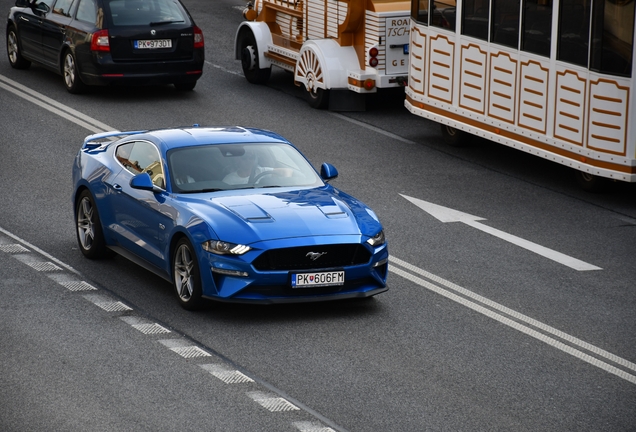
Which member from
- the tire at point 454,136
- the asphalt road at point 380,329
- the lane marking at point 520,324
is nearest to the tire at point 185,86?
the asphalt road at point 380,329

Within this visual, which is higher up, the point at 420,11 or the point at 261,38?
the point at 420,11

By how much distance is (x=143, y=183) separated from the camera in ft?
37.0

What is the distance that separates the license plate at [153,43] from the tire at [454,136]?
485cm

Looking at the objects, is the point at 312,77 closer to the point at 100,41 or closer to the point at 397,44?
the point at 397,44

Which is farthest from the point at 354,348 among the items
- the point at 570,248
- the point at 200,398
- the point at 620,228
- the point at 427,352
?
the point at 620,228

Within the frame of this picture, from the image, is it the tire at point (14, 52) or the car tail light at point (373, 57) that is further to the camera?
the tire at point (14, 52)

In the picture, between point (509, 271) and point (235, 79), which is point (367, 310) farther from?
point (235, 79)

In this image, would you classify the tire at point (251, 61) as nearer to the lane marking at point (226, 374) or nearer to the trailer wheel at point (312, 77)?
the trailer wheel at point (312, 77)

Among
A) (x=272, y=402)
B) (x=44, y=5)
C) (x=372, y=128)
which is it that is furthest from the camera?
→ (x=44, y=5)

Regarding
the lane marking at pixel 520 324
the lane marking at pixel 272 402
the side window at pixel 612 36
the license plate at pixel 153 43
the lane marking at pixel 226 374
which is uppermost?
the side window at pixel 612 36

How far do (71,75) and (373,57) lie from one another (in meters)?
5.05

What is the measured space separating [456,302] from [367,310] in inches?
32.3

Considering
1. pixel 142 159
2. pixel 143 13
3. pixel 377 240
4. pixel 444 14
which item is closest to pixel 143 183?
pixel 142 159

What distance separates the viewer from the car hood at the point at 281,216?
10484 millimetres
